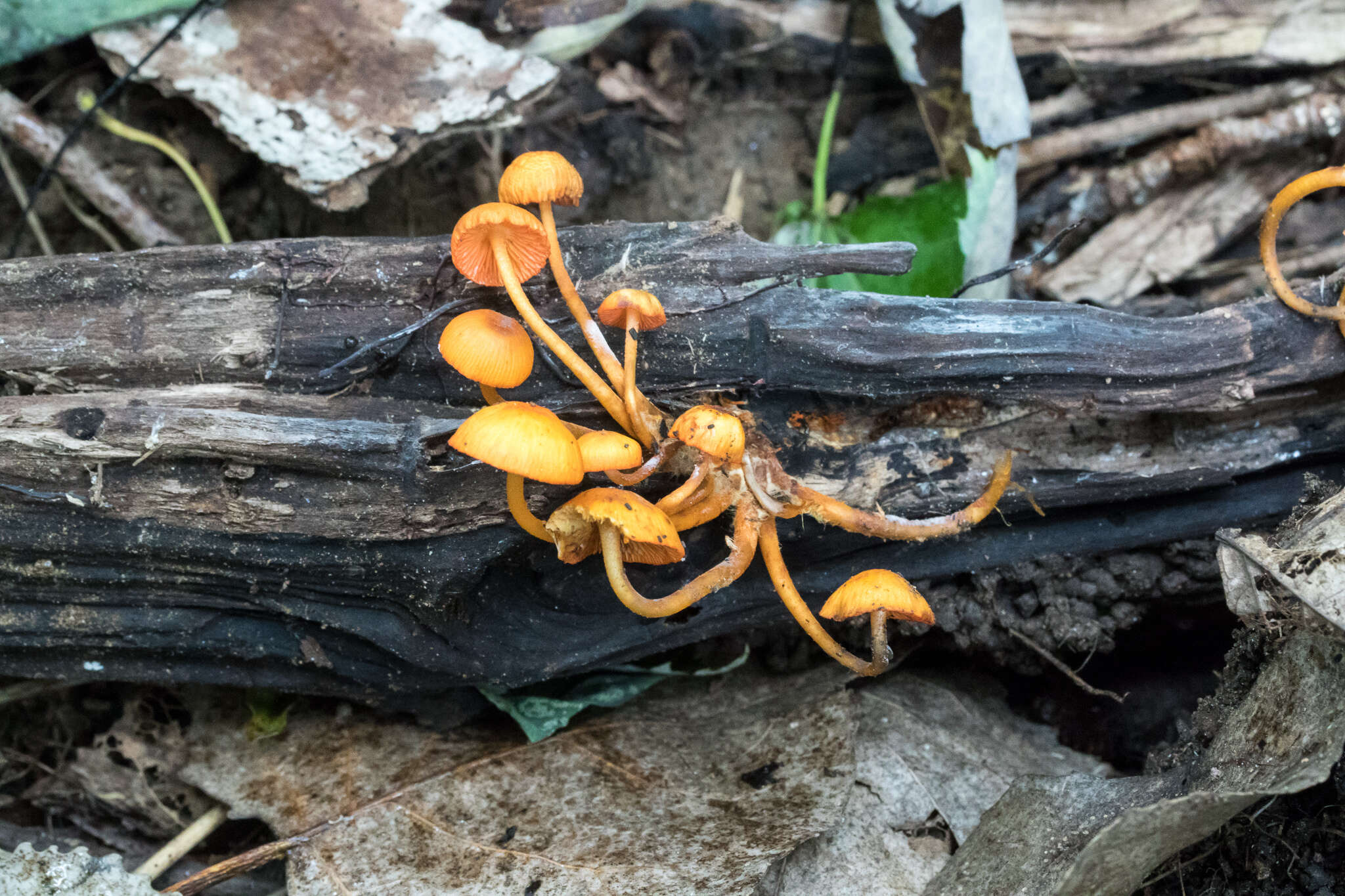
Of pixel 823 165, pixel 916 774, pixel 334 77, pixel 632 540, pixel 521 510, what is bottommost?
pixel 916 774

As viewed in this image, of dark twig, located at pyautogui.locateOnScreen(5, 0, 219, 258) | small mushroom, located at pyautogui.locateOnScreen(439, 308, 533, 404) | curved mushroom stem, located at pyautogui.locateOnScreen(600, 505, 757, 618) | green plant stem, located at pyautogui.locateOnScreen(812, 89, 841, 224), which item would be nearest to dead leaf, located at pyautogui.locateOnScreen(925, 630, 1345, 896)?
curved mushroom stem, located at pyautogui.locateOnScreen(600, 505, 757, 618)

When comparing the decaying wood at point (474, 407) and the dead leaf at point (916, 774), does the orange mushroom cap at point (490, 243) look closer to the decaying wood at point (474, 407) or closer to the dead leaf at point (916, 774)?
the decaying wood at point (474, 407)

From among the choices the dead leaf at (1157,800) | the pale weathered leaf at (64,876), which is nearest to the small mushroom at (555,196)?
the dead leaf at (1157,800)

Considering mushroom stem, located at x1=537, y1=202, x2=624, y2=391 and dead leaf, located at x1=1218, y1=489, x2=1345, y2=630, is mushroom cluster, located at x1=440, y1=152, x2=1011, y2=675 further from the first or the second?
dead leaf, located at x1=1218, y1=489, x2=1345, y2=630

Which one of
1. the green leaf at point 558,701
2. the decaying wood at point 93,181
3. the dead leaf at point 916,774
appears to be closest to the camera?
the dead leaf at point 916,774

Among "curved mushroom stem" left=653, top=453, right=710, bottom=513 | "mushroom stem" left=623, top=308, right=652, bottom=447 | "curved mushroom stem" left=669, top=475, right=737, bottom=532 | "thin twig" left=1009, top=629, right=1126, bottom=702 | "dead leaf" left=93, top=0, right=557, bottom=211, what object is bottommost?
"thin twig" left=1009, top=629, right=1126, bottom=702

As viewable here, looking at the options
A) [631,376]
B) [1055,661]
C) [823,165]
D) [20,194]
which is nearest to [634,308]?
[631,376]

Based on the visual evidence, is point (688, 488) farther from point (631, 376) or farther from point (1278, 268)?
point (1278, 268)
